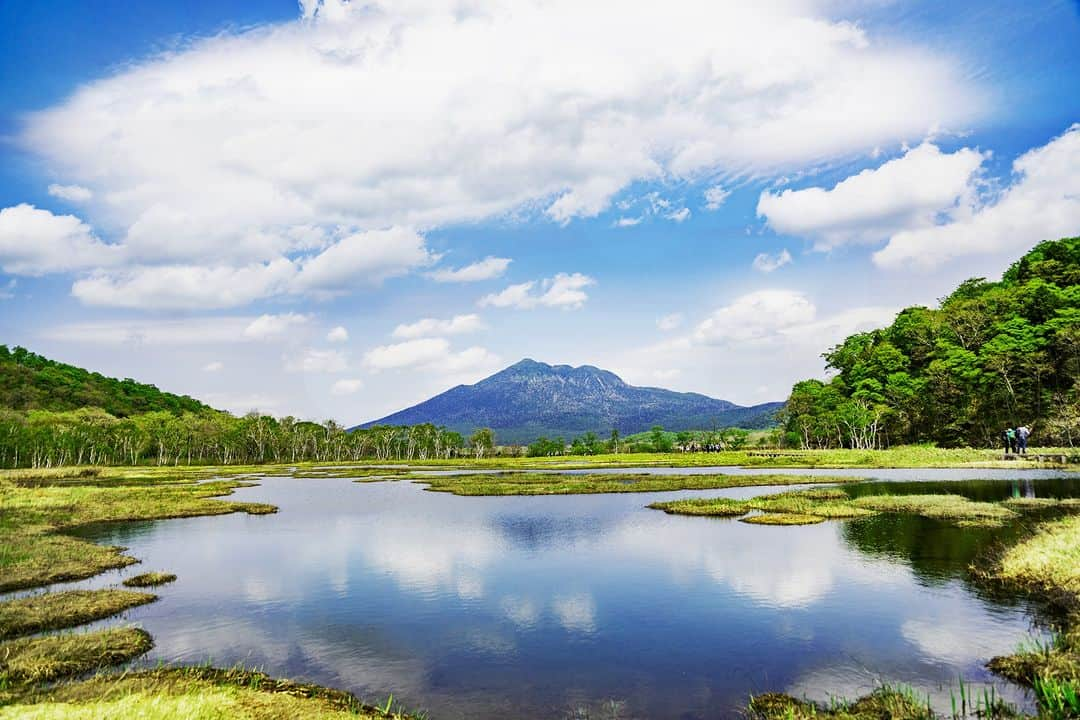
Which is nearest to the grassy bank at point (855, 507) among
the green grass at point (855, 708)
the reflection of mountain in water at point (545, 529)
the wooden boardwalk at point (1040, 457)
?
the reflection of mountain in water at point (545, 529)

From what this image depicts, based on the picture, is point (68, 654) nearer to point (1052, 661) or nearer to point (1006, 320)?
point (1052, 661)

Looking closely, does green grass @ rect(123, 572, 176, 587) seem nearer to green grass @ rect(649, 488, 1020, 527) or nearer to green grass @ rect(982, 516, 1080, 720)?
green grass @ rect(982, 516, 1080, 720)

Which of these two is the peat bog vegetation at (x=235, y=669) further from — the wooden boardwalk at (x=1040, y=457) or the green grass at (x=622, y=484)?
the wooden boardwalk at (x=1040, y=457)

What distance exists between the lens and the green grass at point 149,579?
29797mm

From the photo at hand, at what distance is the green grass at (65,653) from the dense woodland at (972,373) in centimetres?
10334

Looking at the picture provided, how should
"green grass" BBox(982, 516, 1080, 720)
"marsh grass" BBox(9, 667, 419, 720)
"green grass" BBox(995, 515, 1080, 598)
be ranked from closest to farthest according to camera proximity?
1. "green grass" BBox(982, 516, 1080, 720)
2. "marsh grass" BBox(9, 667, 419, 720)
3. "green grass" BBox(995, 515, 1080, 598)

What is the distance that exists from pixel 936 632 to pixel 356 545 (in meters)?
33.6

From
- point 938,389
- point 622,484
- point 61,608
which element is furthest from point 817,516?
point 938,389

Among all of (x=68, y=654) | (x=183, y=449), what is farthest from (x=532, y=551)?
(x=183, y=449)

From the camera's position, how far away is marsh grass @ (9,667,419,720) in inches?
553

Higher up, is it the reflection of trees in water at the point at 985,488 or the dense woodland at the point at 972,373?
the dense woodland at the point at 972,373

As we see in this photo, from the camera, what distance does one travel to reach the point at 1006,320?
393 feet

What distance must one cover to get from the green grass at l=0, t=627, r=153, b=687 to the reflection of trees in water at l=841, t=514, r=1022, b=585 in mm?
31894

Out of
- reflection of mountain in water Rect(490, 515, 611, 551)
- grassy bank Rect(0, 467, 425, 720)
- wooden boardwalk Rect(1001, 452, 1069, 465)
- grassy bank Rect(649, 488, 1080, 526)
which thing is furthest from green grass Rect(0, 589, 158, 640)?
wooden boardwalk Rect(1001, 452, 1069, 465)
